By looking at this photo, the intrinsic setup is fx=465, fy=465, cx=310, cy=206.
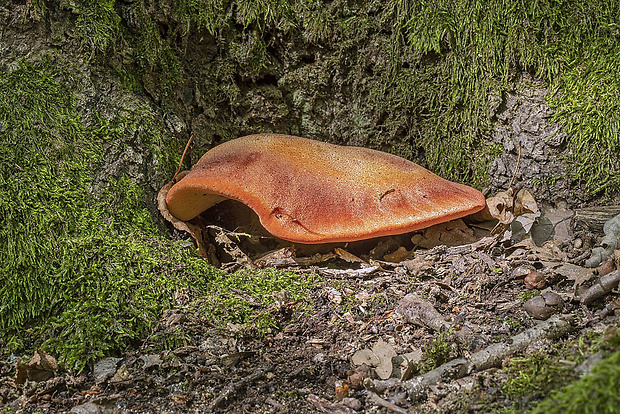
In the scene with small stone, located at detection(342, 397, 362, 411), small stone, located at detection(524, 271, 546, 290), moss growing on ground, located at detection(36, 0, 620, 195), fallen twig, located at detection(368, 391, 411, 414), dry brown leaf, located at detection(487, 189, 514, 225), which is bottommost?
small stone, located at detection(342, 397, 362, 411)

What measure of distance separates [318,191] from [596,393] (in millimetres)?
1999

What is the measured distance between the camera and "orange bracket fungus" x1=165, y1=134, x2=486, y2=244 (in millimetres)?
2957

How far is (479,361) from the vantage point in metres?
2.04

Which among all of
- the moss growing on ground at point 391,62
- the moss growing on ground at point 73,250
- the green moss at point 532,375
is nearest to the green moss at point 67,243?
the moss growing on ground at point 73,250

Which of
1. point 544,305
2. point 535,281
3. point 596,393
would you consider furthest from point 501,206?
point 596,393

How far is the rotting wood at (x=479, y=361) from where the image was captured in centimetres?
202

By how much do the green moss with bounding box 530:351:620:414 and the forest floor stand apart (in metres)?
0.17

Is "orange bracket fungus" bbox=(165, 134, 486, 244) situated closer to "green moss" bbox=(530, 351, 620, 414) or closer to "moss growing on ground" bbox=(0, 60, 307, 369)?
"moss growing on ground" bbox=(0, 60, 307, 369)

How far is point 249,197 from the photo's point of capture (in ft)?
9.89

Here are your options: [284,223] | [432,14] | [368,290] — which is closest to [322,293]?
[368,290]

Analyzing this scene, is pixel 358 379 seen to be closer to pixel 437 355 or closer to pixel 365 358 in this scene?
pixel 365 358

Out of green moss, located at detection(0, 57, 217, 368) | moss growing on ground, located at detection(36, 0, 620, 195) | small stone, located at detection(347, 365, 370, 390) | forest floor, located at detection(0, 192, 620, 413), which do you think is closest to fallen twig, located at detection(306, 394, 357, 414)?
forest floor, located at detection(0, 192, 620, 413)

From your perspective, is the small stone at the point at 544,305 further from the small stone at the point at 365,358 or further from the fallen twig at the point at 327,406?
the fallen twig at the point at 327,406

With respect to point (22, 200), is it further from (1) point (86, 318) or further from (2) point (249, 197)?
(2) point (249, 197)
